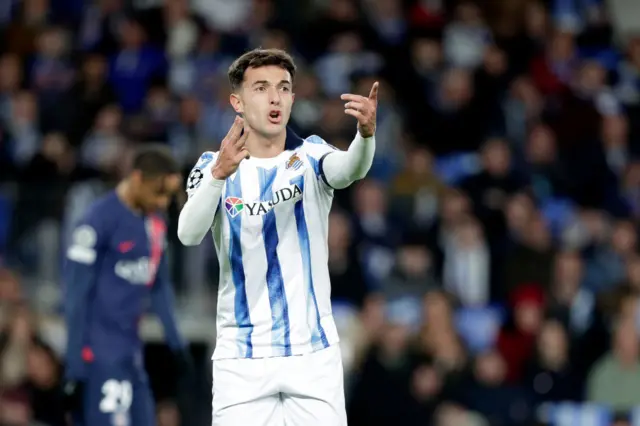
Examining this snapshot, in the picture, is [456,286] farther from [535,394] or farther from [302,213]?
[302,213]

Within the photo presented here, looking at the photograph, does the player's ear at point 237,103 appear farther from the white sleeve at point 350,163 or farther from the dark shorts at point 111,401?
the dark shorts at point 111,401

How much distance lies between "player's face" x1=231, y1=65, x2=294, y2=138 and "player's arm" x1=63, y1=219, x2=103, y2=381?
7.45ft

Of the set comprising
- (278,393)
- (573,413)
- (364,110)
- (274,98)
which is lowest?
(573,413)

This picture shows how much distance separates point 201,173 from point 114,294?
7.45 feet

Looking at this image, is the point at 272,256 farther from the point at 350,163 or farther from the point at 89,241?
the point at 89,241

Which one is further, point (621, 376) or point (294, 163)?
point (621, 376)

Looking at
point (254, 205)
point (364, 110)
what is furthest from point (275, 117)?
point (364, 110)

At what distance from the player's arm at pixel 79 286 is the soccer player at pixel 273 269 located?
205cm

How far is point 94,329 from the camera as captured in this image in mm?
8023

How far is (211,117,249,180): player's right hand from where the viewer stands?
561 cm

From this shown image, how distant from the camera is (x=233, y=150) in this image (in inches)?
221

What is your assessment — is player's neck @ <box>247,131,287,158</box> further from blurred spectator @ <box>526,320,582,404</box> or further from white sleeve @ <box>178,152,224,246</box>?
blurred spectator @ <box>526,320,582,404</box>

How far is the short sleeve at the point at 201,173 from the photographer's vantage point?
582cm

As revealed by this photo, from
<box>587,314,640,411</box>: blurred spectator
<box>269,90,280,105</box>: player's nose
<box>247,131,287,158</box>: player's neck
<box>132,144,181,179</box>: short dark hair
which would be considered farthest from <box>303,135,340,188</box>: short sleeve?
<box>587,314,640,411</box>: blurred spectator
